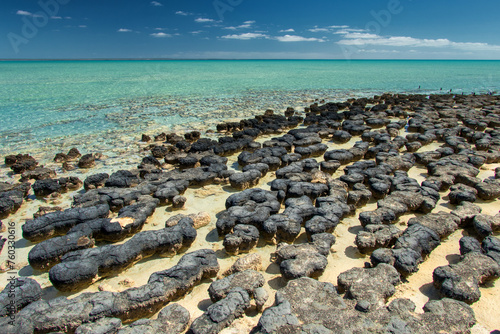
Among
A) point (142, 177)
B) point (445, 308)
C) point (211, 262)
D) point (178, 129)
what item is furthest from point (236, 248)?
point (178, 129)

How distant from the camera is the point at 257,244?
5820mm

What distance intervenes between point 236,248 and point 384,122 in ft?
40.9

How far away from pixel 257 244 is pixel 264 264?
602 millimetres

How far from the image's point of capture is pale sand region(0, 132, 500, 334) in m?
4.29

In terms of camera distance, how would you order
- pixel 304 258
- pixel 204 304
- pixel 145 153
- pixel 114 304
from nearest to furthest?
pixel 114 304, pixel 204 304, pixel 304 258, pixel 145 153

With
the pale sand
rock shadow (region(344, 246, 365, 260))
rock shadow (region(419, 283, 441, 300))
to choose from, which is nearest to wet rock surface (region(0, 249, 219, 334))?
the pale sand

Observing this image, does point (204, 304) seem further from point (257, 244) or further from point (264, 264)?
point (257, 244)

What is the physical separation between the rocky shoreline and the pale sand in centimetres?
3

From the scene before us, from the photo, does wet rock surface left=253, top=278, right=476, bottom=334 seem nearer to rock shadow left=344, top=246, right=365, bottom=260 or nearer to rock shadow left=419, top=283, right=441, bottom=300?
rock shadow left=419, top=283, right=441, bottom=300

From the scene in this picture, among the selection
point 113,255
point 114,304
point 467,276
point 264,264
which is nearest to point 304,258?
point 264,264

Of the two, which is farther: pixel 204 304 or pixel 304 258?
pixel 304 258

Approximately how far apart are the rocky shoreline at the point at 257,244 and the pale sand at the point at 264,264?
0.10ft

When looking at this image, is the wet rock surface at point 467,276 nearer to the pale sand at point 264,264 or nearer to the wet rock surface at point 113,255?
the pale sand at point 264,264

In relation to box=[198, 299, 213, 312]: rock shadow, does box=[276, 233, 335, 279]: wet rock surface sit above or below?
above
